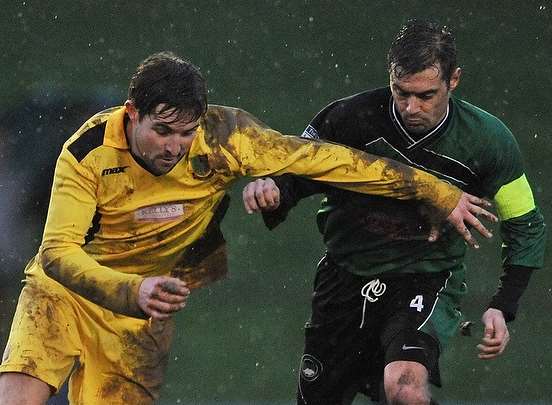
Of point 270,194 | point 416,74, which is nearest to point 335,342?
point 270,194

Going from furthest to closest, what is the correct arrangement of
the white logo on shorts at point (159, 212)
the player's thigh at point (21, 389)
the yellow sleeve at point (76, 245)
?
the white logo on shorts at point (159, 212) → the player's thigh at point (21, 389) → the yellow sleeve at point (76, 245)

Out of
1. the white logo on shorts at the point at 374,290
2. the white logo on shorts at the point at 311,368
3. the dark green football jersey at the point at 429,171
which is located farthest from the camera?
the white logo on shorts at the point at 311,368

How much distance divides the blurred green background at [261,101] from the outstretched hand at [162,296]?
152 inches

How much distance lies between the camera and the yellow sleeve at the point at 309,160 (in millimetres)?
5164

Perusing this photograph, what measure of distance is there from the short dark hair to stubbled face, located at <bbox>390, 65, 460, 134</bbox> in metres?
0.84

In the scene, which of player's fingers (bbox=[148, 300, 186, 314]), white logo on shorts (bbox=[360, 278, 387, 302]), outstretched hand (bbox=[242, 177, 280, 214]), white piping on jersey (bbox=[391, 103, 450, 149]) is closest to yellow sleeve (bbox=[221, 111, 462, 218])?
outstretched hand (bbox=[242, 177, 280, 214])

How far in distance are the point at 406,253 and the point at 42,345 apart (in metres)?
1.47

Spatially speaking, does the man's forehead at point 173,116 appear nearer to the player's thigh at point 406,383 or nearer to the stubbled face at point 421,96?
the stubbled face at point 421,96

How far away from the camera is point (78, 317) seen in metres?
5.31

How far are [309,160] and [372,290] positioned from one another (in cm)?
74

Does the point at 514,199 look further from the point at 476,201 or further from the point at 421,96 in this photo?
the point at 421,96

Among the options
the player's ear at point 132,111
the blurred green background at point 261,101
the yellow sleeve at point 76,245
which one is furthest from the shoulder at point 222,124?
the blurred green background at point 261,101

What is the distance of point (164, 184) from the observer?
516 centimetres

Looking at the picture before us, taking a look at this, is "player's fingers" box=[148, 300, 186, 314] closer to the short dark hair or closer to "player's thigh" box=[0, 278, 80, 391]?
the short dark hair
